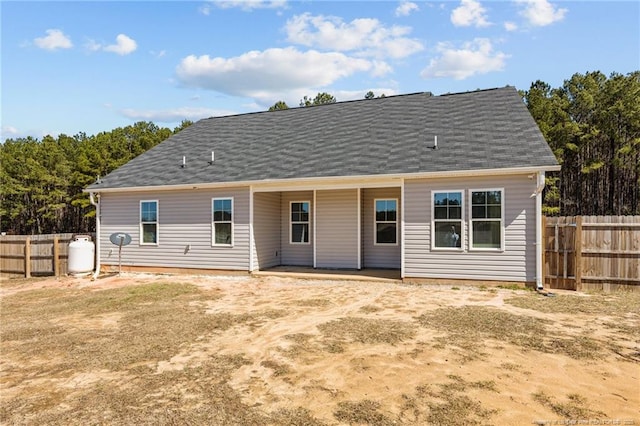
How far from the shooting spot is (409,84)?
71.4 feet

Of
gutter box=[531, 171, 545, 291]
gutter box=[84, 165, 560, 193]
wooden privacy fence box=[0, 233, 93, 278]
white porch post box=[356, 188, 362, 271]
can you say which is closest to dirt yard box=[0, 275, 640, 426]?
gutter box=[531, 171, 545, 291]

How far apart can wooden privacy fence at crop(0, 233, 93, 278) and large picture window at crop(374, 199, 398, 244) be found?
11.0 meters

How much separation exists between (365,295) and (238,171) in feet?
20.3

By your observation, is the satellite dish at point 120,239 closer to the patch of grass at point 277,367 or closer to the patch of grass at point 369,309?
the patch of grass at point 369,309

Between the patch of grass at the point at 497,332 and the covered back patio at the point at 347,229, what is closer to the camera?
the patch of grass at the point at 497,332

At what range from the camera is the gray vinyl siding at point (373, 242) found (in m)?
12.6

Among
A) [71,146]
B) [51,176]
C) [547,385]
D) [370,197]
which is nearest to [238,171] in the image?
[370,197]

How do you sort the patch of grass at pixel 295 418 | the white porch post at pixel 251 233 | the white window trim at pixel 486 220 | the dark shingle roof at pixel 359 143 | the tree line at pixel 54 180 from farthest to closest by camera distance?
the tree line at pixel 54 180 → the white porch post at pixel 251 233 → the dark shingle roof at pixel 359 143 → the white window trim at pixel 486 220 → the patch of grass at pixel 295 418

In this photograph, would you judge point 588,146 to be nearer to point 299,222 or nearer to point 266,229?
point 299,222

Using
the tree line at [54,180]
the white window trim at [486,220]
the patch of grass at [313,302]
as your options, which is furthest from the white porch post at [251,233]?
the tree line at [54,180]

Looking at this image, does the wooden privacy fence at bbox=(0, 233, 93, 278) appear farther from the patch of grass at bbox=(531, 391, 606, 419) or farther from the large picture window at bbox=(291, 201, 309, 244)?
the patch of grass at bbox=(531, 391, 606, 419)

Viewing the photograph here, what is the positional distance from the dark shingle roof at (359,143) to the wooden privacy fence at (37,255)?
2419mm

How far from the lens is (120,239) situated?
40.7 feet

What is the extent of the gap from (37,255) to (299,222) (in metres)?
9.20
